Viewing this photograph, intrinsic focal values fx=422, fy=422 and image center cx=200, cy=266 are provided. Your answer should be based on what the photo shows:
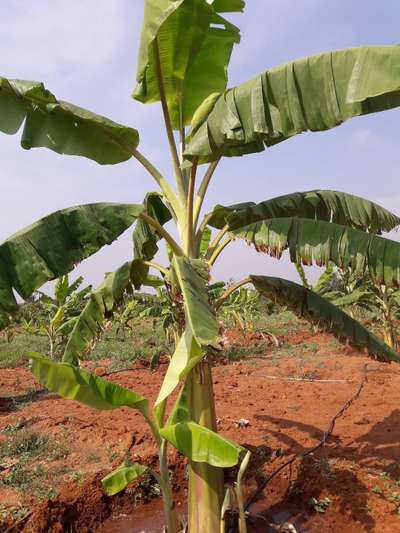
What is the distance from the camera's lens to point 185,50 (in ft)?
14.2

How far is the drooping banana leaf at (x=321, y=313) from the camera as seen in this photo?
173 inches

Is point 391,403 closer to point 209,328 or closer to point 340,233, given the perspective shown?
point 340,233

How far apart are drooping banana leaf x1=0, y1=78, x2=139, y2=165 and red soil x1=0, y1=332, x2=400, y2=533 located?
12.4 ft

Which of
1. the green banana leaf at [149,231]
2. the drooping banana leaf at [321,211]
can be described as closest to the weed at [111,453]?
the green banana leaf at [149,231]

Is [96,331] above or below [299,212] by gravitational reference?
below

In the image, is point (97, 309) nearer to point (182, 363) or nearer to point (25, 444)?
point (182, 363)

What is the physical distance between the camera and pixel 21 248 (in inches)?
144

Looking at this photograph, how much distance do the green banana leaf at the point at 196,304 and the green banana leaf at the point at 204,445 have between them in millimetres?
765

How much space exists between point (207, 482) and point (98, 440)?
2.89 m

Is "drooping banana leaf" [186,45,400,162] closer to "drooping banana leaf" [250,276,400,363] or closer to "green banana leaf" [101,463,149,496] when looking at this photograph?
"drooping banana leaf" [250,276,400,363]

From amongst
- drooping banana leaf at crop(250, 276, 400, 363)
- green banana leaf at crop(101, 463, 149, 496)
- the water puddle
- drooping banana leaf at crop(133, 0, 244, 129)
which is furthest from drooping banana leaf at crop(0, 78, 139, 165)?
the water puddle

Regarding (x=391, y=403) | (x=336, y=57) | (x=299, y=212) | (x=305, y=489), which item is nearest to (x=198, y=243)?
(x=299, y=212)

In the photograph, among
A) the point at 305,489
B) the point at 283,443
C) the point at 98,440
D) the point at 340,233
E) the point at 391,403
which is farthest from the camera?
the point at 391,403

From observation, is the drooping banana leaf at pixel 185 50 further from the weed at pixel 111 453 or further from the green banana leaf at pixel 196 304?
the weed at pixel 111 453
